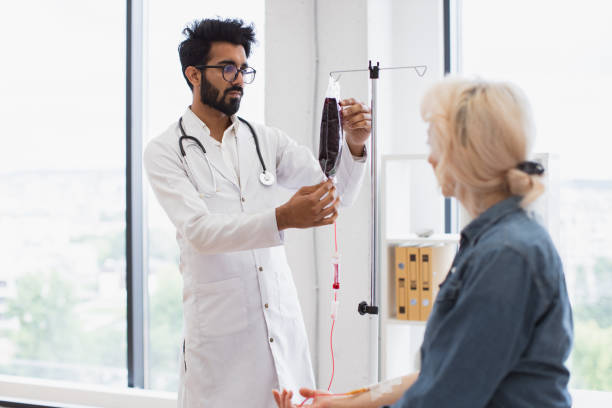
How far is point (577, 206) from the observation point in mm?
2834

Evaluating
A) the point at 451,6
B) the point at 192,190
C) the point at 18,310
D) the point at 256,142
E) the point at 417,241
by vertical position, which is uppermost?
the point at 451,6

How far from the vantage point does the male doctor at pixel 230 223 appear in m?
1.71

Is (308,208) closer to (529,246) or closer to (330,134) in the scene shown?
(330,134)

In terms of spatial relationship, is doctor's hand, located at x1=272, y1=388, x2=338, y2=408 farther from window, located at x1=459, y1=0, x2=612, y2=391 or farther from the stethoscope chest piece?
window, located at x1=459, y1=0, x2=612, y2=391

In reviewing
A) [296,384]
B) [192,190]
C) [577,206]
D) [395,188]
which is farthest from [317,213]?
→ [577,206]

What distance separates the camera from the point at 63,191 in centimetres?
359

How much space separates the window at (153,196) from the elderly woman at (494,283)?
8.41ft

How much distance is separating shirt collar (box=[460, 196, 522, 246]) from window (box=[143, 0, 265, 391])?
8.48ft

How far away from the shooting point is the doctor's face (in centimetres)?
196

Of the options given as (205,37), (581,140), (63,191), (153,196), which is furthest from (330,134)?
(63,191)

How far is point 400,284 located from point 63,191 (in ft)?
7.54

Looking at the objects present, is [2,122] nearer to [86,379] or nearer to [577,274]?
[86,379]

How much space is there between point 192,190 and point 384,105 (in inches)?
55.2

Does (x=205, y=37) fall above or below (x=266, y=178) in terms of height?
above
